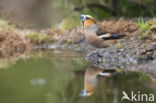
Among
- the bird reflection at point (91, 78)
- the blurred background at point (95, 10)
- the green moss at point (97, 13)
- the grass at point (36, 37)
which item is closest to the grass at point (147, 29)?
the bird reflection at point (91, 78)

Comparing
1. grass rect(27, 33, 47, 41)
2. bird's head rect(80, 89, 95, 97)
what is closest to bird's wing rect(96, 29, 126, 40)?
bird's head rect(80, 89, 95, 97)

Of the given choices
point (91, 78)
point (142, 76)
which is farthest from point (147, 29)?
point (91, 78)

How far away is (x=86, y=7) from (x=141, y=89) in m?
11.1

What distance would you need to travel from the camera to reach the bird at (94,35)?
707 cm

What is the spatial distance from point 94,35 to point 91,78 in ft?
6.73

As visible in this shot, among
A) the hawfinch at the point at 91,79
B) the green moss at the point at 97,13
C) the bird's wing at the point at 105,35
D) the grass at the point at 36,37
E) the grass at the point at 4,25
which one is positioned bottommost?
the hawfinch at the point at 91,79

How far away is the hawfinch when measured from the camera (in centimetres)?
449

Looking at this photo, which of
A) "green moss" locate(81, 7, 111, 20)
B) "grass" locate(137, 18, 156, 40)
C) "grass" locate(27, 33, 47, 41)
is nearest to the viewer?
"grass" locate(137, 18, 156, 40)

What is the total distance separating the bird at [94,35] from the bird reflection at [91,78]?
40.6 inches

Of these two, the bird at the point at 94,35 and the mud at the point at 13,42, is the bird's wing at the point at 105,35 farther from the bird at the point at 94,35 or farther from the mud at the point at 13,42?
the mud at the point at 13,42

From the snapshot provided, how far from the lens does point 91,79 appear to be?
518cm

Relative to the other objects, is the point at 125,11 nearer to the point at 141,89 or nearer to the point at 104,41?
the point at 104,41

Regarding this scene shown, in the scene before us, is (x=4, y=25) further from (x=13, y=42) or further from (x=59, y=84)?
(x=59, y=84)

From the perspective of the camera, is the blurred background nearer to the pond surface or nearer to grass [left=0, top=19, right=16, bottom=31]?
grass [left=0, top=19, right=16, bottom=31]
